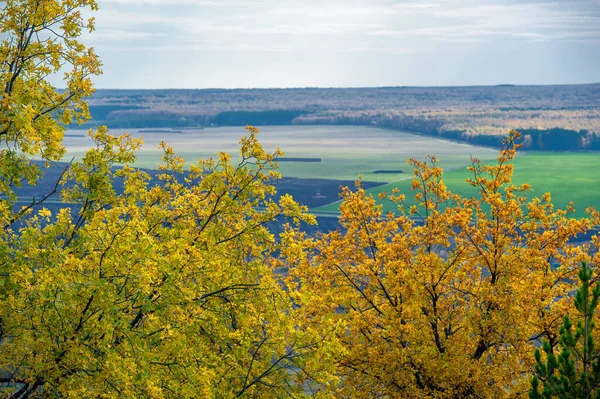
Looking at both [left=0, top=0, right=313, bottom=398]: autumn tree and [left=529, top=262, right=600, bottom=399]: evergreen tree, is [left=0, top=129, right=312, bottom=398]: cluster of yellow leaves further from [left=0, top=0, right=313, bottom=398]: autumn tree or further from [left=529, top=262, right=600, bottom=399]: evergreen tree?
[left=529, top=262, right=600, bottom=399]: evergreen tree

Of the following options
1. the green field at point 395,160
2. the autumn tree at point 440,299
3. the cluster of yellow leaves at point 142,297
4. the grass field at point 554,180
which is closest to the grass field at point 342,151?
the green field at point 395,160

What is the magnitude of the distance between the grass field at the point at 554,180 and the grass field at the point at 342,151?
7.37 meters

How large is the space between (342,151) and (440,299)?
137361mm

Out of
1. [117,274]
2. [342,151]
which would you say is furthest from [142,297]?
[342,151]

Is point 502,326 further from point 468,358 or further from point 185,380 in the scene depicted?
point 185,380

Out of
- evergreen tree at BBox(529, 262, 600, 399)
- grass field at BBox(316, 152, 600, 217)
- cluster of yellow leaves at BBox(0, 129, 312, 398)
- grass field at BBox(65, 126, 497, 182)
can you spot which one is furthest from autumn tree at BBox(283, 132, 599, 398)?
grass field at BBox(65, 126, 497, 182)

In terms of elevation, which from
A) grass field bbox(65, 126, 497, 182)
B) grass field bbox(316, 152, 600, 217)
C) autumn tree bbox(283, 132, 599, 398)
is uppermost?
autumn tree bbox(283, 132, 599, 398)

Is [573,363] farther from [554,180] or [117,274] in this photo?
[554,180]

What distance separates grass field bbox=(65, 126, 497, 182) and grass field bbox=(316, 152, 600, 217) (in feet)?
24.2

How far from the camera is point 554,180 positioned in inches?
4382

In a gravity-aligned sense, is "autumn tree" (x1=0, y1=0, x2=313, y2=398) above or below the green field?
above

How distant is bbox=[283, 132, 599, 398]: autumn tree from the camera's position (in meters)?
19.0

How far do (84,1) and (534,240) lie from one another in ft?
38.5

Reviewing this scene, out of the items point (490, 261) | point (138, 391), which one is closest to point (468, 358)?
point (490, 261)
